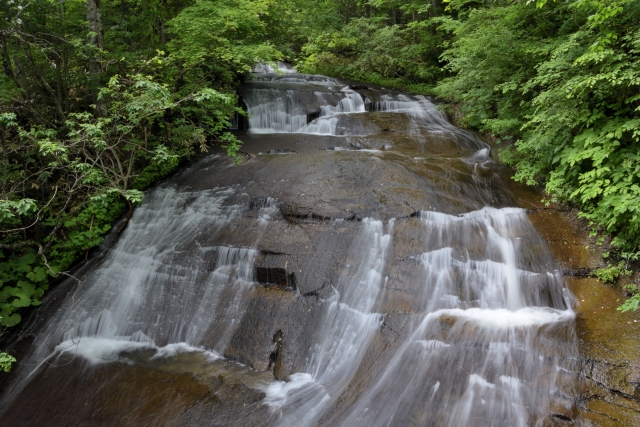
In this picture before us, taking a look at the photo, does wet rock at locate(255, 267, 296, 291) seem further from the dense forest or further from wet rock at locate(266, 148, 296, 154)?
wet rock at locate(266, 148, 296, 154)

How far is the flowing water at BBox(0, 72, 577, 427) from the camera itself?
4.46 meters

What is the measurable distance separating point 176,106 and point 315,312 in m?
4.59

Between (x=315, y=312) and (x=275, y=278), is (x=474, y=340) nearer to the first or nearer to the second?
(x=315, y=312)

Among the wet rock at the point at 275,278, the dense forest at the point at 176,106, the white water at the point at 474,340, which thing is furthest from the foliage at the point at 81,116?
the white water at the point at 474,340

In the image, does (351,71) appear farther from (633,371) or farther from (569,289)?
(633,371)

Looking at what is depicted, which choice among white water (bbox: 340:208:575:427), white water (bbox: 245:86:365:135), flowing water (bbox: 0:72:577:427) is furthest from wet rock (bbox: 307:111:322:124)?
white water (bbox: 340:208:575:427)

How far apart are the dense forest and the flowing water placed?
0.87 meters

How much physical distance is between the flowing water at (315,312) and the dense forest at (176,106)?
874 mm

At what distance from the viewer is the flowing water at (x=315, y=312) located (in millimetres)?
4461

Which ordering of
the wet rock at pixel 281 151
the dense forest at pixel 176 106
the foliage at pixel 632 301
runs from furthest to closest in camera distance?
the wet rock at pixel 281 151 < the dense forest at pixel 176 106 < the foliage at pixel 632 301

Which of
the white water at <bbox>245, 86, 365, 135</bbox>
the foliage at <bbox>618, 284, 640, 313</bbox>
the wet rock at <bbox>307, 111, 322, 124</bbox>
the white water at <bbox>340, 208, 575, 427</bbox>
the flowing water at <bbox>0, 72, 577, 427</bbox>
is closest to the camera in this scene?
the white water at <bbox>340, 208, 575, 427</bbox>

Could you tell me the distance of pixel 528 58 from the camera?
772 centimetres

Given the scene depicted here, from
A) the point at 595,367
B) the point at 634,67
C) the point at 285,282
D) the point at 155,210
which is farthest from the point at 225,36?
the point at 595,367

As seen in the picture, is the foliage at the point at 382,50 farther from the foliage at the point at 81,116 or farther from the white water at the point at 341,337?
the white water at the point at 341,337
